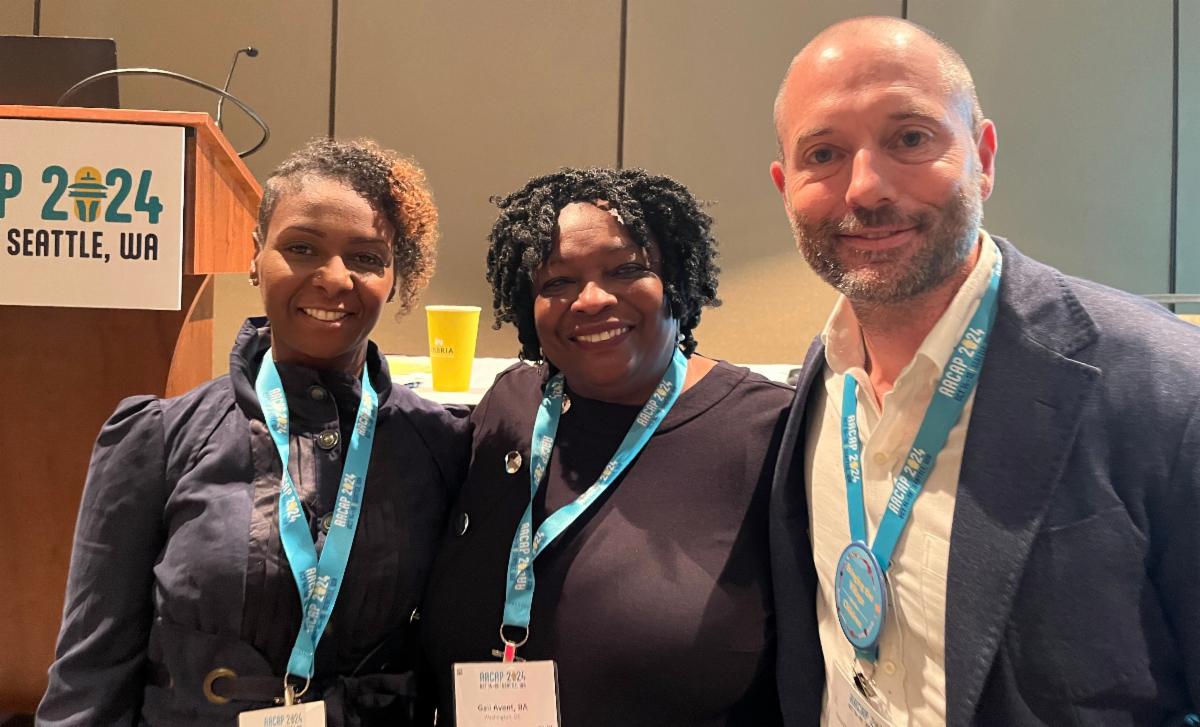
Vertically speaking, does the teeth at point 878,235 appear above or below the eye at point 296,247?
above

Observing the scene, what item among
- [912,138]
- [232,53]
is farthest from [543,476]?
[232,53]

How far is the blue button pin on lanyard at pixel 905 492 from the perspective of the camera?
1077 mm

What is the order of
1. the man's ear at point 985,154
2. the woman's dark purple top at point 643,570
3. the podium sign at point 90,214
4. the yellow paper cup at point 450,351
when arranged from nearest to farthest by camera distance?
1. the man's ear at point 985,154
2. the woman's dark purple top at point 643,570
3. the podium sign at point 90,214
4. the yellow paper cup at point 450,351

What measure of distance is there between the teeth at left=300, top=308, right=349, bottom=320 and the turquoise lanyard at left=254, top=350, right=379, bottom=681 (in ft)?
0.43

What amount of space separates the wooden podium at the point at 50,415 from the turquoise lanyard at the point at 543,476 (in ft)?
2.68

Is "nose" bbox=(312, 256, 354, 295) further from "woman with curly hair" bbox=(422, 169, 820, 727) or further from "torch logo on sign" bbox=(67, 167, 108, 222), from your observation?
"torch logo on sign" bbox=(67, 167, 108, 222)

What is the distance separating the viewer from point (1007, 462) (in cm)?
98

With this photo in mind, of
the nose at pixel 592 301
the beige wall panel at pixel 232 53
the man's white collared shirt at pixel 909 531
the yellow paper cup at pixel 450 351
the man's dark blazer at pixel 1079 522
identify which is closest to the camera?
the man's dark blazer at pixel 1079 522

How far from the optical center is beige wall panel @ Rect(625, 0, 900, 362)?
3.58 m

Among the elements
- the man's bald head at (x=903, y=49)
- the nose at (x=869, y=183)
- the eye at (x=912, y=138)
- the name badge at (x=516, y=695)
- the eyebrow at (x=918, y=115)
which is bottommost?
the name badge at (x=516, y=695)

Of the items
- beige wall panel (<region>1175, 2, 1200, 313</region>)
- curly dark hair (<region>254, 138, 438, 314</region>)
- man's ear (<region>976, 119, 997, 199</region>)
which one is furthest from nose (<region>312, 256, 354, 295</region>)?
beige wall panel (<region>1175, 2, 1200, 313</region>)

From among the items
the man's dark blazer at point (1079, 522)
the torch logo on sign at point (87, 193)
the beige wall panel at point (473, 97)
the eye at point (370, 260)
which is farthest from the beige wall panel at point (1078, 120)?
the torch logo on sign at point (87, 193)

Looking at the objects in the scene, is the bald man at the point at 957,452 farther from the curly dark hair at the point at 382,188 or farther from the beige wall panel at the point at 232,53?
the beige wall panel at the point at 232,53

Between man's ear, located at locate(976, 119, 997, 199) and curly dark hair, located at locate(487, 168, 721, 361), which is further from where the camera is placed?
curly dark hair, located at locate(487, 168, 721, 361)
